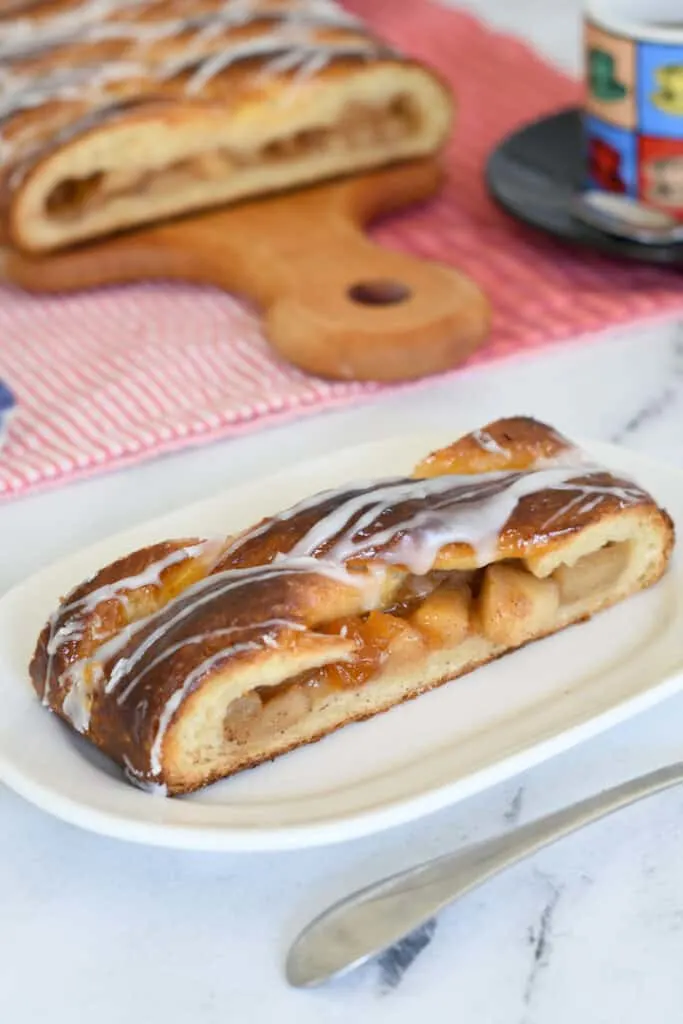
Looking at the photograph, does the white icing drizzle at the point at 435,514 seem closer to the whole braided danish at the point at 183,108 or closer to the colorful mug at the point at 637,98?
the colorful mug at the point at 637,98

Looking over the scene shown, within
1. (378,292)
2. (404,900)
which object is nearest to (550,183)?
(378,292)

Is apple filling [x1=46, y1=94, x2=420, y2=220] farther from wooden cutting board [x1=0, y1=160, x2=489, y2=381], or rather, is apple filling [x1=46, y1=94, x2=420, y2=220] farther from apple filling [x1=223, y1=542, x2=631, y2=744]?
apple filling [x1=223, y1=542, x2=631, y2=744]

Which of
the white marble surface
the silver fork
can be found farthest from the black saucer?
the silver fork

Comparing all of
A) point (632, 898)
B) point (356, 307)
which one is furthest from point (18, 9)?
point (632, 898)

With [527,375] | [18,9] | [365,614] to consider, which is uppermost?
[18,9]

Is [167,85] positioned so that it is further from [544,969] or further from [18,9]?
[544,969]

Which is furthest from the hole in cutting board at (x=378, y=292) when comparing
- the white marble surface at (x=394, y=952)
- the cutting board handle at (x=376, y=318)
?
the white marble surface at (x=394, y=952)
